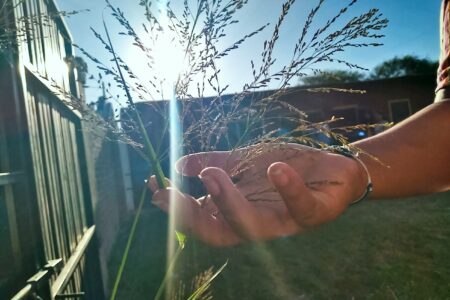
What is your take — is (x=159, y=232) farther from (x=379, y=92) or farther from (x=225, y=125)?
(x=379, y=92)

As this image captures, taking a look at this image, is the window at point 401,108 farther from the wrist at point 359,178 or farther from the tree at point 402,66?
the tree at point 402,66

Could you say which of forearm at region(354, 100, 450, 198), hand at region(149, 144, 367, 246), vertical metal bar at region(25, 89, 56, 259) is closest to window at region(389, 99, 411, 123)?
forearm at region(354, 100, 450, 198)

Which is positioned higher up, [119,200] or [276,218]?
[276,218]

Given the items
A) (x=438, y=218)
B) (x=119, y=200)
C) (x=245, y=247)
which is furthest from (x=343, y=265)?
(x=119, y=200)

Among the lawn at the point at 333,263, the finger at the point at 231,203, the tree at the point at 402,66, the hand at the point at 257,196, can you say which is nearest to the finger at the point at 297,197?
the hand at the point at 257,196

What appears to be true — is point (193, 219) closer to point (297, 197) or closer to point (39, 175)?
point (297, 197)

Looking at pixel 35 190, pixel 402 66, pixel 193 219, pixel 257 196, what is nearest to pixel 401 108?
pixel 35 190
